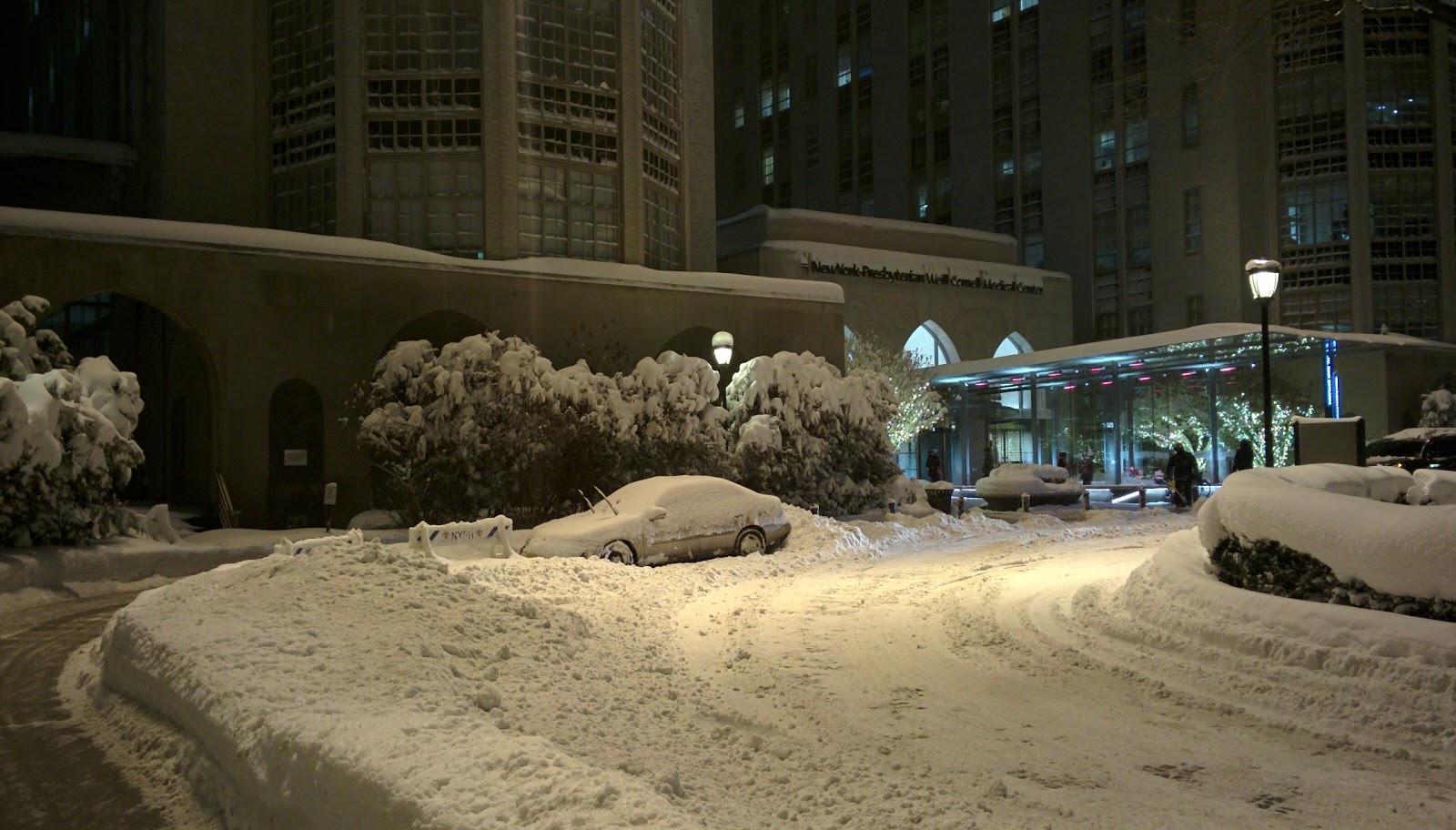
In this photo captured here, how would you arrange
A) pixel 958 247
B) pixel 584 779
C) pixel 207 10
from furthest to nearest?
pixel 958 247 → pixel 207 10 → pixel 584 779

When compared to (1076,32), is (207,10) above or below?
below

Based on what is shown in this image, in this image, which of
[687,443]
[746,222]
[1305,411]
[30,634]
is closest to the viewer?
[30,634]

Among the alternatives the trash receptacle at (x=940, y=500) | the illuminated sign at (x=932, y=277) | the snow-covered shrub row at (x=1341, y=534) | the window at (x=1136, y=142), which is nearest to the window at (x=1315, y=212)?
the window at (x=1136, y=142)

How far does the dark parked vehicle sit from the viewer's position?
2308cm

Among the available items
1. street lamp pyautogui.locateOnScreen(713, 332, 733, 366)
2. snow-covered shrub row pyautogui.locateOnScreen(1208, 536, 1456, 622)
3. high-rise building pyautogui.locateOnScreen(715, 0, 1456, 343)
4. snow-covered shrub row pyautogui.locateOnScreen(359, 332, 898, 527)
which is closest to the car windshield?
snow-covered shrub row pyautogui.locateOnScreen(359, 332, 898, 527)

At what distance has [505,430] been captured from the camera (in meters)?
21.5

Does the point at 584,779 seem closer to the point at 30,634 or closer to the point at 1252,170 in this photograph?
the point at 30,634

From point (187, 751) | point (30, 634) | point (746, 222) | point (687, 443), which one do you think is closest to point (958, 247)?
point (746, 222)

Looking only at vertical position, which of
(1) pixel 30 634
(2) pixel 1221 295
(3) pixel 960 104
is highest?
(3) pixel 960 104

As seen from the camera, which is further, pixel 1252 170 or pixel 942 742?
pixel 1252 170

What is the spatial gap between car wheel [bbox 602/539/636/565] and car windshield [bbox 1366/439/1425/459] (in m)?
17.7

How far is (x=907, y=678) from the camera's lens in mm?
8703

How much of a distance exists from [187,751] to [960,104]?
5900 cm

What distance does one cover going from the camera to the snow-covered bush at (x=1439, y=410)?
107 ft
